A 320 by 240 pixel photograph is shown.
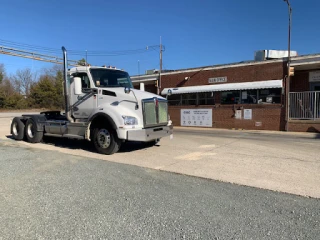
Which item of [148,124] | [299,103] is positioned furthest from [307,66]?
[148,124]

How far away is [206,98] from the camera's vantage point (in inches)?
852

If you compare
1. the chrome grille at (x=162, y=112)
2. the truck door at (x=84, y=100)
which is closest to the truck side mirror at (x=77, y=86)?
the truck door at (x=84, y=100)

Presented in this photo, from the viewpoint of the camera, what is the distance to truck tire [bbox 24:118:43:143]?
36.7 ft

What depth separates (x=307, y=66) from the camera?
17.5 meters

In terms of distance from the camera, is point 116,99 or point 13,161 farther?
point 116,99

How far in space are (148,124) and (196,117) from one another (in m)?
14.0

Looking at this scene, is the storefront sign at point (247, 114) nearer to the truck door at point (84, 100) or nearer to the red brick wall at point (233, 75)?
the red brick wall at point (233, 75)

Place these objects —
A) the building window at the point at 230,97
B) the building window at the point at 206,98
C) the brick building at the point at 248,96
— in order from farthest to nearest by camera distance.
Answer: the building window at the point at 206,98
the building window at the point at 230,97
the brick building at the point at 248,96

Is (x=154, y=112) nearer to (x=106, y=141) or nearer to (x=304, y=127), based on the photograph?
(x=106, y=141)

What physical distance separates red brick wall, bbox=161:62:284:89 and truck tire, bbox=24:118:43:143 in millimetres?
13747

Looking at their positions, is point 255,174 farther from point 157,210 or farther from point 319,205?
point 157,210

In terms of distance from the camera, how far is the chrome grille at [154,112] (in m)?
8.56

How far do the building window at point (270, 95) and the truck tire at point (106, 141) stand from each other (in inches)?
518

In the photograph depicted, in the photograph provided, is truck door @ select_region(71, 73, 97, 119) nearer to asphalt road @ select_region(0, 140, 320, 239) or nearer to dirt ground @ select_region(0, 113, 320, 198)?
Answer: dirt ground @ select_region(0, 113, 320, 198)
